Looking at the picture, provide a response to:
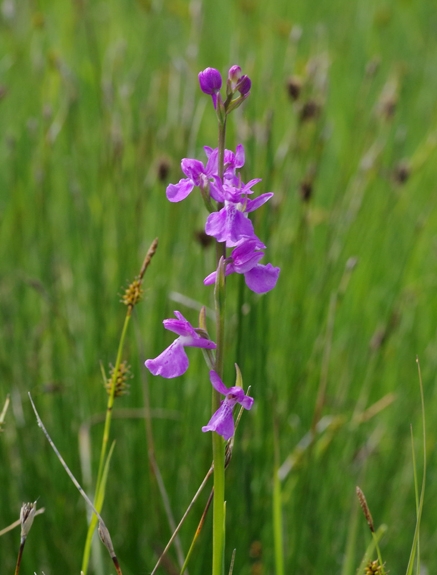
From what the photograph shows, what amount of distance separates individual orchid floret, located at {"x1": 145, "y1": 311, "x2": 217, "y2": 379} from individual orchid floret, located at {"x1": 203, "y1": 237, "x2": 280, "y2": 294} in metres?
0.07

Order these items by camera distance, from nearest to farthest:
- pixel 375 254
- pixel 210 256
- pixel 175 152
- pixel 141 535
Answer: pixel 141 535 → pixel 210 256 → pixel 175 152 → pixel 375 254

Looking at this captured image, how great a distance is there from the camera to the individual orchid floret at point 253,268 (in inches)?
29.9

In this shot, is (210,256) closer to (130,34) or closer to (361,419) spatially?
(361,419)

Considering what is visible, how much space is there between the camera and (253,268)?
78cm

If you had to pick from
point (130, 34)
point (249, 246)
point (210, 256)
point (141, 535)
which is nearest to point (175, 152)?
→ point (210, 256)

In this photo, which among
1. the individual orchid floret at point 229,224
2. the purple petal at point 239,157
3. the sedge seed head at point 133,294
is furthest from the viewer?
the sedge seed head at point 133,294

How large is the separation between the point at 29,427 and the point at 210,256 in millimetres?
614

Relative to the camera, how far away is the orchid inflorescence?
0.72 m

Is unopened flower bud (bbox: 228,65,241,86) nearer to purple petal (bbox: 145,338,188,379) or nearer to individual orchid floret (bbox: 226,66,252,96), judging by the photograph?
individual orchid floret (bbox: 226,66,252,96)

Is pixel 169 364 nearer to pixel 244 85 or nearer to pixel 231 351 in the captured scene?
pixel 244 85

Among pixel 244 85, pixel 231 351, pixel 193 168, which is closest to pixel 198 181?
pixel 193 168

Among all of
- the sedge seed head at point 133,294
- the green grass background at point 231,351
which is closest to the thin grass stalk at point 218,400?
the sedge seed head at point 133,294

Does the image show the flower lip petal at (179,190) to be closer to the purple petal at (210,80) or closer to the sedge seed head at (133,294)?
the purple petal at (210,80)

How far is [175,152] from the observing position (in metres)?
2.04
